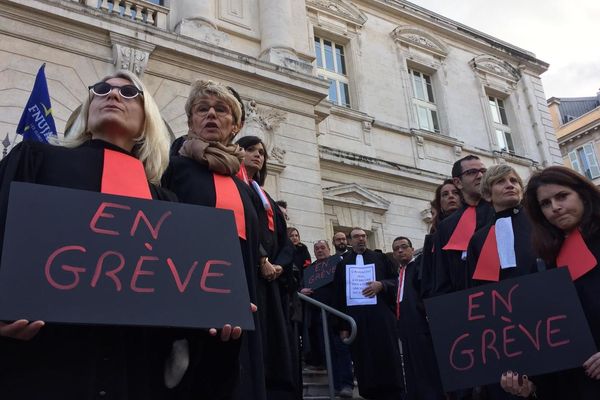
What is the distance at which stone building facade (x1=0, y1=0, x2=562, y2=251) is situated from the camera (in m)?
9.52

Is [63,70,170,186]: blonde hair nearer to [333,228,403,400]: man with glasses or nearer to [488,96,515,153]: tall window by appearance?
[333,228,403,400]: man with glasses

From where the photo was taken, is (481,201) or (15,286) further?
(481,201)

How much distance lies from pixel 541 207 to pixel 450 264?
1.36 m

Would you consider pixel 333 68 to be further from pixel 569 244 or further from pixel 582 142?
pixel 582 142

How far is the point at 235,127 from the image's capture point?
316 centimetres

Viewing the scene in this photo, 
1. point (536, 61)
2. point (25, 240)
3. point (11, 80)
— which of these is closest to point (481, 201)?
point (25, 240)

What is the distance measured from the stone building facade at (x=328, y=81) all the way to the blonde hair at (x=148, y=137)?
6.70 meters

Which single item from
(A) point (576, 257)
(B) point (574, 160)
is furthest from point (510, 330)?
(B) point (574, 160)

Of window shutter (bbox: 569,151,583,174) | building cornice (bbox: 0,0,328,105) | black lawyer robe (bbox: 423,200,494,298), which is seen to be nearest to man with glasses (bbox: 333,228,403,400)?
black lawyer robe (bbox: 423,200,494,298)

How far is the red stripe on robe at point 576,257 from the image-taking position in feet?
9.21

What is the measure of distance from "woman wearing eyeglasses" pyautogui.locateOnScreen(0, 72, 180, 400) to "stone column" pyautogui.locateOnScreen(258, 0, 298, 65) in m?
10.2

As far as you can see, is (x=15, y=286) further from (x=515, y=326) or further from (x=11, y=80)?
(x=11, y=80)

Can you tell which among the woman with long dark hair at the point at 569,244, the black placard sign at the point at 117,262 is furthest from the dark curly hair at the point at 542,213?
the black placard sign at the point at 117,262

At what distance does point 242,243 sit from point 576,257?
167cm
